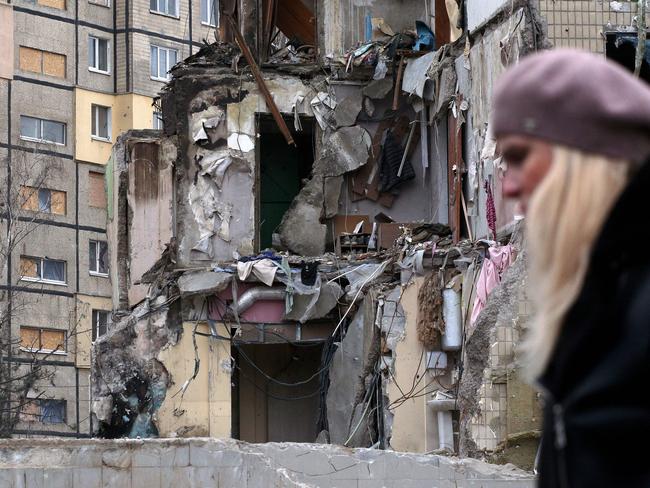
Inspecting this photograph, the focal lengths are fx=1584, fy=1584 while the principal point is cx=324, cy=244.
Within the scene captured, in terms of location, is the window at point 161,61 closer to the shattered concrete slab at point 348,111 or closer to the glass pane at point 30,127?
the glass pane at point 30,127

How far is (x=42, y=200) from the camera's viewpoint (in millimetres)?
48875

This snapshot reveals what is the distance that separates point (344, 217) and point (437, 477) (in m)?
10.5

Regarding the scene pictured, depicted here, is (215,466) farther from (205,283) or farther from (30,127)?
(30,127)

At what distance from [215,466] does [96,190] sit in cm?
3714

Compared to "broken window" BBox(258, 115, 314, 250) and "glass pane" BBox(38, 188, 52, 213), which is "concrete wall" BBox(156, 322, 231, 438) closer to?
"broken window" BBox(258, 115, 314, 250)

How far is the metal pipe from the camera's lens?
71.9 ft

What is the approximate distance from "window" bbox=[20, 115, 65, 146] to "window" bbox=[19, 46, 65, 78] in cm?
149

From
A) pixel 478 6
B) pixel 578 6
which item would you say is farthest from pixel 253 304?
pixel 578 6

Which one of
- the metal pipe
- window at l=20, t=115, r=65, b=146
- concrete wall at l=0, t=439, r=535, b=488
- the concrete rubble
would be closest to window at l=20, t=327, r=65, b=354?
window at l=20, t=115, r=65, b=146

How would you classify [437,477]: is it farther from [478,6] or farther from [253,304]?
[253,304]

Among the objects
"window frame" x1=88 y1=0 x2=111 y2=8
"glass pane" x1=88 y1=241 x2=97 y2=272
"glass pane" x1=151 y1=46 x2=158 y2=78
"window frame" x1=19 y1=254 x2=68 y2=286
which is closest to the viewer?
"window frame" x1=19 y1=254 x2=68 y2=286

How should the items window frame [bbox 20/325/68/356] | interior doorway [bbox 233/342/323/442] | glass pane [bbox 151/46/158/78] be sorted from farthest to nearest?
glass pane [bbox 151/46/158/78] → window frame [bbox 20/325/68/356] → interior doorway [bbox 233/342/323/442]

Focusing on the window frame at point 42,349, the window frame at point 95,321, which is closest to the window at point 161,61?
the window frame at point 95,321

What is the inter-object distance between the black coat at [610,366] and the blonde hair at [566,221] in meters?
0.02
